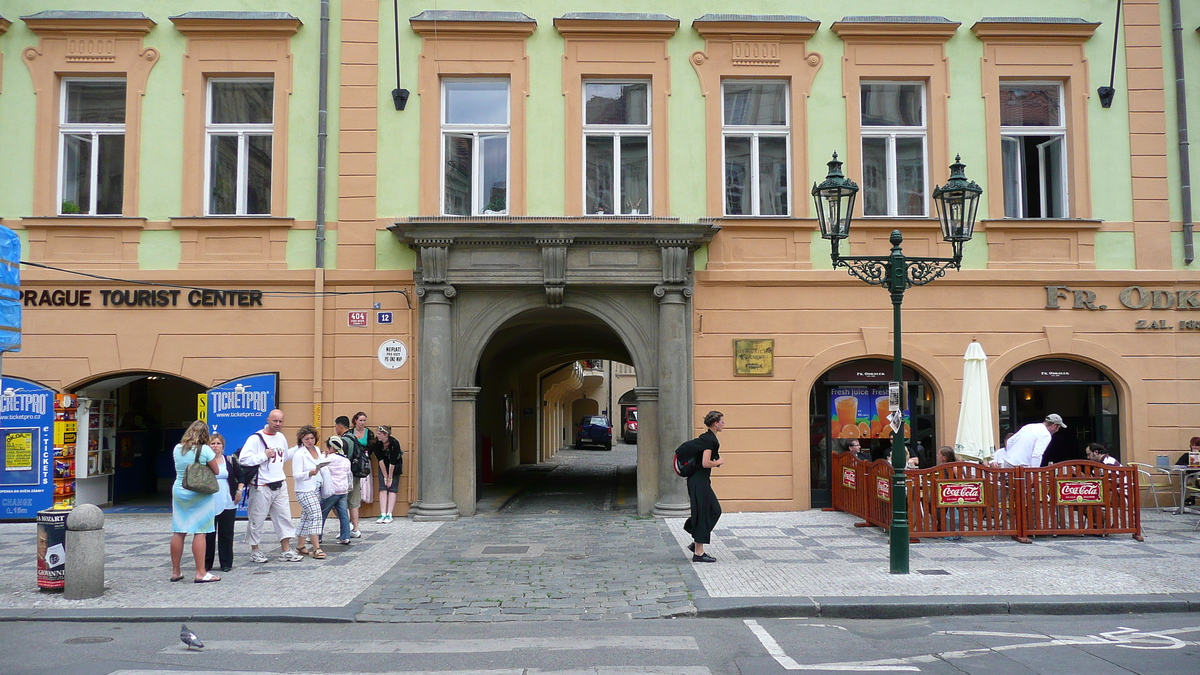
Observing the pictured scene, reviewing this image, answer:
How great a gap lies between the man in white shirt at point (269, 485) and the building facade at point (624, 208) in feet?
10.6

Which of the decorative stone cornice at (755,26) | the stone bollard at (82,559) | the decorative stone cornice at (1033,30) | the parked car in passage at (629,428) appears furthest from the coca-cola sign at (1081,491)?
the parked car in passage at (629,428)

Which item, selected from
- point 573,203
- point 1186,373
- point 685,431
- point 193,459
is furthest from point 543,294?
point 1186,373

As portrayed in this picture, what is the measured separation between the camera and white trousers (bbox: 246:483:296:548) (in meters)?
10.1

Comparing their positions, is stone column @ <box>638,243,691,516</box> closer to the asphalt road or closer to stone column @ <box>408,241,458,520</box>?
stone column @ <box>408,241,458,520</box>

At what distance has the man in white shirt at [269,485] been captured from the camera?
32.7ft

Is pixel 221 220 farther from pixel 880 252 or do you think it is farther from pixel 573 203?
pixel 880 252

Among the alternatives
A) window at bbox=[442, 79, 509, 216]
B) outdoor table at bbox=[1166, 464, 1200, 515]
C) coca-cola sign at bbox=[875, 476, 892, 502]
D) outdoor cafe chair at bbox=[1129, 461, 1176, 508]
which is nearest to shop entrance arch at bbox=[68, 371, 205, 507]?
window at bbox=[442, 79, 509, 216]

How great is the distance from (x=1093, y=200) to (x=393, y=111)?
36.2 ft

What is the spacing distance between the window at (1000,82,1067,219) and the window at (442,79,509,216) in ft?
26.2

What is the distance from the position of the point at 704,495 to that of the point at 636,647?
3.34m

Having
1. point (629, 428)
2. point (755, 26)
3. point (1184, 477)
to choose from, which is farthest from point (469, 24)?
point (629, 428)

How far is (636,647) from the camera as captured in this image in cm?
680

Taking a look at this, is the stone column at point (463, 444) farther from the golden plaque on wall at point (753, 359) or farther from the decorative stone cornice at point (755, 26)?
the decorative stone cornice at point (755, 26)

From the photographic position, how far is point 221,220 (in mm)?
13805
